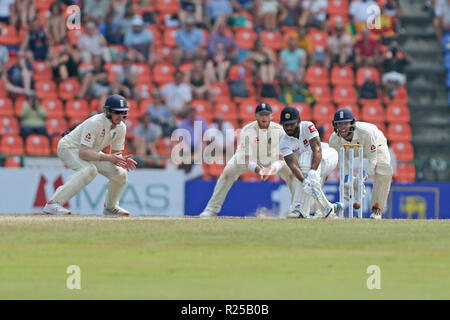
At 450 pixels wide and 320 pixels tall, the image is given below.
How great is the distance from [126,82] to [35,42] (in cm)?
255

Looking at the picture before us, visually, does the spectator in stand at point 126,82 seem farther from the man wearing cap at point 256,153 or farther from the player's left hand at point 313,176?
the player's left hand at point 313,176

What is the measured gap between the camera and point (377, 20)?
27016 mm

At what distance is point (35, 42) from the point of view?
82.0 feet

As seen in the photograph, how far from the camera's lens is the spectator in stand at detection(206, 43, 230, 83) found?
82.1ft

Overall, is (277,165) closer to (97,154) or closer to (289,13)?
(97,154)

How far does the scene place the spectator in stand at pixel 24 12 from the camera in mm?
25469

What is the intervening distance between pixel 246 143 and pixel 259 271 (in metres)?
7.60

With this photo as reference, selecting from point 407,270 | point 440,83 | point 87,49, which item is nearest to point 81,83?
point 87,49

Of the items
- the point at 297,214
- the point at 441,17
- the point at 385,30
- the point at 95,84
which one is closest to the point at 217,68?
the point at 95,84

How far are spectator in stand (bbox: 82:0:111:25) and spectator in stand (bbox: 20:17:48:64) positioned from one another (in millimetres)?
1218

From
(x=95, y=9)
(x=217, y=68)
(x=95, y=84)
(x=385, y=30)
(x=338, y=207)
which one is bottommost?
(x=338, y=207)

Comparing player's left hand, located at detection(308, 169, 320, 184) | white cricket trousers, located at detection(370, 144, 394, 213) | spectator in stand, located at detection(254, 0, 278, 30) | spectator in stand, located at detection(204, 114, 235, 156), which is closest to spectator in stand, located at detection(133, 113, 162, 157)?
spectator in stand, located at detection(204, 114, 235, 156)
